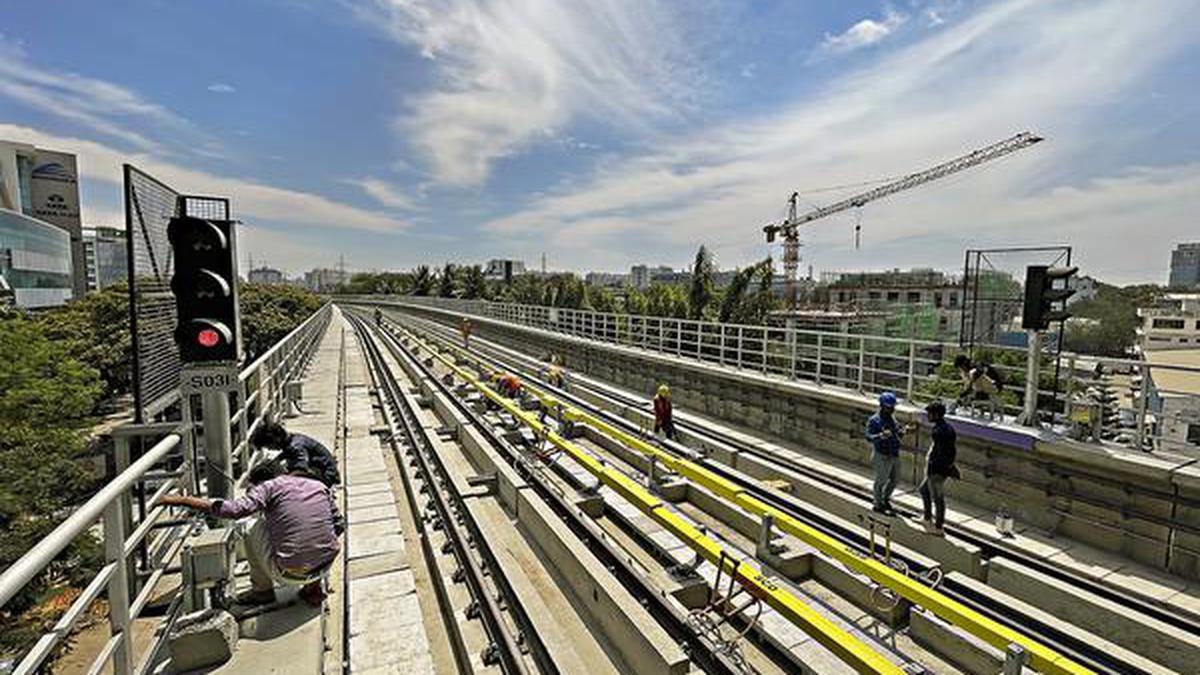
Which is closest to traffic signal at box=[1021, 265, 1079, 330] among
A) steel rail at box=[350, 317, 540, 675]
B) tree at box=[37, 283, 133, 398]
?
steel rail at box=[350, 317, 540, 675]

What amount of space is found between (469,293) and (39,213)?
64.9 m

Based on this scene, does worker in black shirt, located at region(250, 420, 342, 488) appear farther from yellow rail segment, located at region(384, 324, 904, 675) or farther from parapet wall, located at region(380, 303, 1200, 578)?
parapet wall, located at region(380, 303, 1200, 578)

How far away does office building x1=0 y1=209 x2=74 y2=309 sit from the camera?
53.0 meters

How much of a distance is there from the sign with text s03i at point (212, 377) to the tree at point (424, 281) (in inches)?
4144

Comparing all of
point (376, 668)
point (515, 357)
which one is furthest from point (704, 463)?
point (515, 357)

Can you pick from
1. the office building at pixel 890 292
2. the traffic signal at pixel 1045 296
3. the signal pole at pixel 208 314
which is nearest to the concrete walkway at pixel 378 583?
the signal pole at pixel 208 314

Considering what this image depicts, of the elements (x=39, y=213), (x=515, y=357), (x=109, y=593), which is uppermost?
(x=39, y=213)

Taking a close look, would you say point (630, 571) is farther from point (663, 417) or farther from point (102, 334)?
point (102, 334)

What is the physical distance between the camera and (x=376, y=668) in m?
4.64

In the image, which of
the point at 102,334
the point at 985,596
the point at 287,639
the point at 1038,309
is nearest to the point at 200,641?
the point at 287,639

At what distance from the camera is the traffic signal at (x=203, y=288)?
13.9 feet

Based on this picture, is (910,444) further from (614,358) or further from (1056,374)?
(614,358)

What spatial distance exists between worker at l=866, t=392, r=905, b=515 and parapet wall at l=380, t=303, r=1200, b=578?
160 centimetres

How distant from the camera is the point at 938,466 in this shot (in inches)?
280
